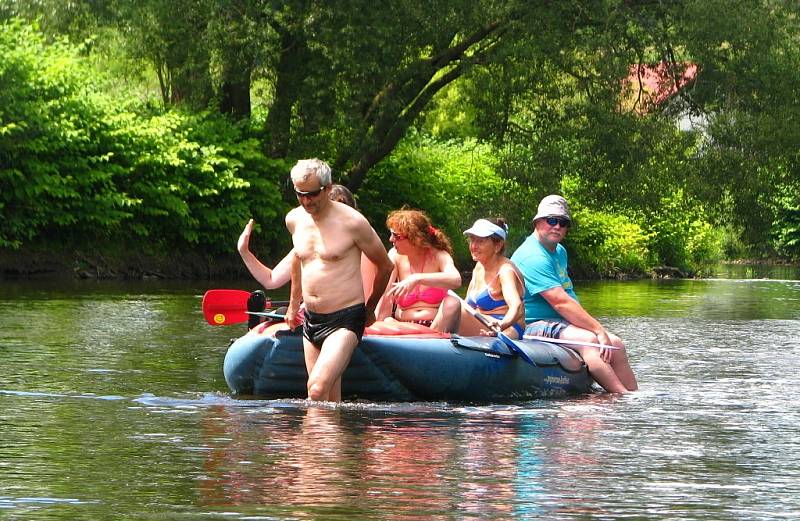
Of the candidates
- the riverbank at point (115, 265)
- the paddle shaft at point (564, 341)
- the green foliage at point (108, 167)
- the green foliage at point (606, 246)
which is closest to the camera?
the paddle shaft at point (564, 341)

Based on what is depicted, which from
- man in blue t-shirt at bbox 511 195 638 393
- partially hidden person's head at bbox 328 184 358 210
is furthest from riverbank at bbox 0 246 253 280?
partially hidden person's head at bbox 328 184 358 210

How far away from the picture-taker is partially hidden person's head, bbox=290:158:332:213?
952 centimetres

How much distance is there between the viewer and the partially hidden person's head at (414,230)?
1102cm

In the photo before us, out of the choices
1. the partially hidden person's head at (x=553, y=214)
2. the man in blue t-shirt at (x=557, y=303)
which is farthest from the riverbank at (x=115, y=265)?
the partially hidden person's head at (x=553, y=214)

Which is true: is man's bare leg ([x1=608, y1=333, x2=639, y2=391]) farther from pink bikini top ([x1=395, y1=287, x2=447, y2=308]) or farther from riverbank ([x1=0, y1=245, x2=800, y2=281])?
riverbank ([x1=0, y1=245, x2=800, y2=281])

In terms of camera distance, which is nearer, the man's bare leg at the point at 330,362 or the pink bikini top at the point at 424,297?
the man's bare leg at the point at 330,362

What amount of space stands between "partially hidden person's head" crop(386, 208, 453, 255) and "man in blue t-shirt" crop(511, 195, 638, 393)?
676mm

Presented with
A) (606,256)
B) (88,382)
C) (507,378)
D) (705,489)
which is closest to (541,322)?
(507,378)

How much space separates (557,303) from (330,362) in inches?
85.4

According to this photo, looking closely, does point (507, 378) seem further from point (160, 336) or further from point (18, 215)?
point (18, 215)

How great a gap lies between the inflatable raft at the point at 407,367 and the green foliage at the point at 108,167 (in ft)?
59.8

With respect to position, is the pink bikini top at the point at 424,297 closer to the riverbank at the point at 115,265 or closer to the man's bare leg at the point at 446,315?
the man's bare leg at the point at 446,315

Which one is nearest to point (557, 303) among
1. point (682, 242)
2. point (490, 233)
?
point (490, 233)

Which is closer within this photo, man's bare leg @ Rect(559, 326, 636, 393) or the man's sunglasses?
the man's sunglasses
